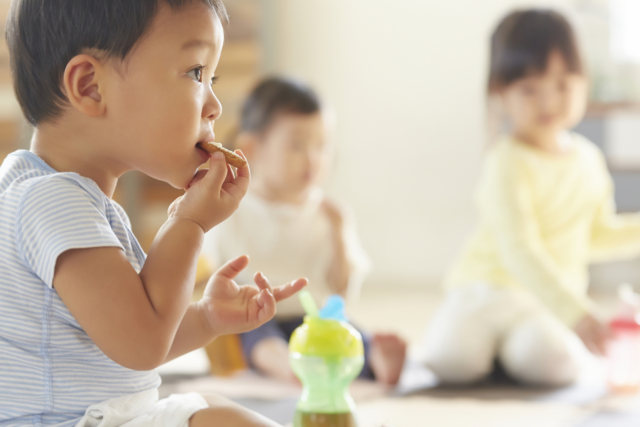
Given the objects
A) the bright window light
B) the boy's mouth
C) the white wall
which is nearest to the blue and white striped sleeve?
the boy's mouth

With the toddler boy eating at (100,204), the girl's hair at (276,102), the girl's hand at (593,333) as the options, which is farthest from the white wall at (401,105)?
the toddler boy eating at (100,204)

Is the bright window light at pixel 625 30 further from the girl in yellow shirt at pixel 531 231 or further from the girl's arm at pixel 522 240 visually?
the girl's arm at pixel 522 240

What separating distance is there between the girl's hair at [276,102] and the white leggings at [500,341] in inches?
18.9

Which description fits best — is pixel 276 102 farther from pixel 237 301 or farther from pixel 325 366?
pixel 237 301

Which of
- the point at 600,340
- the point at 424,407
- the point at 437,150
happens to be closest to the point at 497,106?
the point at 600,340

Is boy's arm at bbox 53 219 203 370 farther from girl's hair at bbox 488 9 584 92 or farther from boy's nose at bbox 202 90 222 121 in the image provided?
girl's hair at bbox 488 9 584 92

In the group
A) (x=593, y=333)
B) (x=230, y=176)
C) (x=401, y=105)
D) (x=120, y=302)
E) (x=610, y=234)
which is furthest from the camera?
(x=401, y=105)

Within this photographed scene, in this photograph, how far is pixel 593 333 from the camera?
44.7 inches

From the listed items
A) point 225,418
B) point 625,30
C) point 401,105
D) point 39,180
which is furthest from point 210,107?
point 625,30

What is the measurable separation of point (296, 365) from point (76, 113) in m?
0.41

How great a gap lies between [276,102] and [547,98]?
1.69 ft

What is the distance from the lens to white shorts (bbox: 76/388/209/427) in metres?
0.55

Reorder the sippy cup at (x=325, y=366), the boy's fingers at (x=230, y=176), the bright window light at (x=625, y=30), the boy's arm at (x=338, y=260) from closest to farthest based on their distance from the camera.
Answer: the boy's fingers at (x=230, y=176), the sippy cup at (x=325, y=366), the boy's arm at (x=338, y=260), the bright window light at (x=625, y=30)

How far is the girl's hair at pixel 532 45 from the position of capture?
1325 mm
